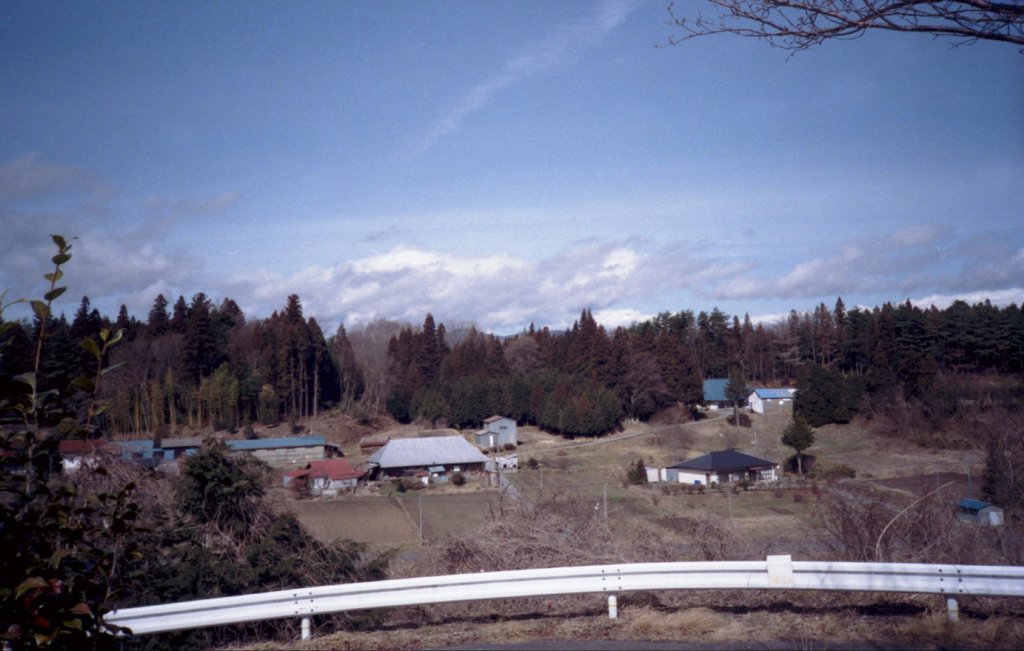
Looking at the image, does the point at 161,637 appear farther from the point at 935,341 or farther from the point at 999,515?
the point at 935,341

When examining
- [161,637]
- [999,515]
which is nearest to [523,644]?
[161,637]

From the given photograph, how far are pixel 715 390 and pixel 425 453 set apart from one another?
120ft

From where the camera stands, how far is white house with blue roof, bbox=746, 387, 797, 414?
189ft

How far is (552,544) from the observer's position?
7.43 metres

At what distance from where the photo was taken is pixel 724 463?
37.5 metres

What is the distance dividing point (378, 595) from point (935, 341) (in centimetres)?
4893

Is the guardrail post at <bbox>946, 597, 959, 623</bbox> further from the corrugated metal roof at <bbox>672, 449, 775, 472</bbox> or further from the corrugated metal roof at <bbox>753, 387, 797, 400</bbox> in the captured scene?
the corrugated metal roof at <bbox>753, 387, 797, 400</bbox>

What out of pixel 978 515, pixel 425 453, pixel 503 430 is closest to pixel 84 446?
pixel 978 515

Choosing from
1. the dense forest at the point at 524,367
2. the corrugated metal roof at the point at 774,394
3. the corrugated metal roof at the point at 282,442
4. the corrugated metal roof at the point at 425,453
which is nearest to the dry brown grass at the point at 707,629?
the dense forest at the point at 524,367

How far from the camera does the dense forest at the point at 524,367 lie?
39.9 meters

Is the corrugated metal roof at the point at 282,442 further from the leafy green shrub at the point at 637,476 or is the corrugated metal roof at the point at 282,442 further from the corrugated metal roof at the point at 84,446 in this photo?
the corrugated metal roof at the point at 84,446

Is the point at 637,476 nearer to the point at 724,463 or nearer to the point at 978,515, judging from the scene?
the point at 724,463

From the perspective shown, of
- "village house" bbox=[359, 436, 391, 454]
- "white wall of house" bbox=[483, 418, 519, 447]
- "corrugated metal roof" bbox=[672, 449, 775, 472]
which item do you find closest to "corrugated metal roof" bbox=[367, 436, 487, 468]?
"village house" bbox=[359, 436, 391, 454]

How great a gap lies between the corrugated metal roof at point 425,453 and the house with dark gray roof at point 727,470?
461 inches
